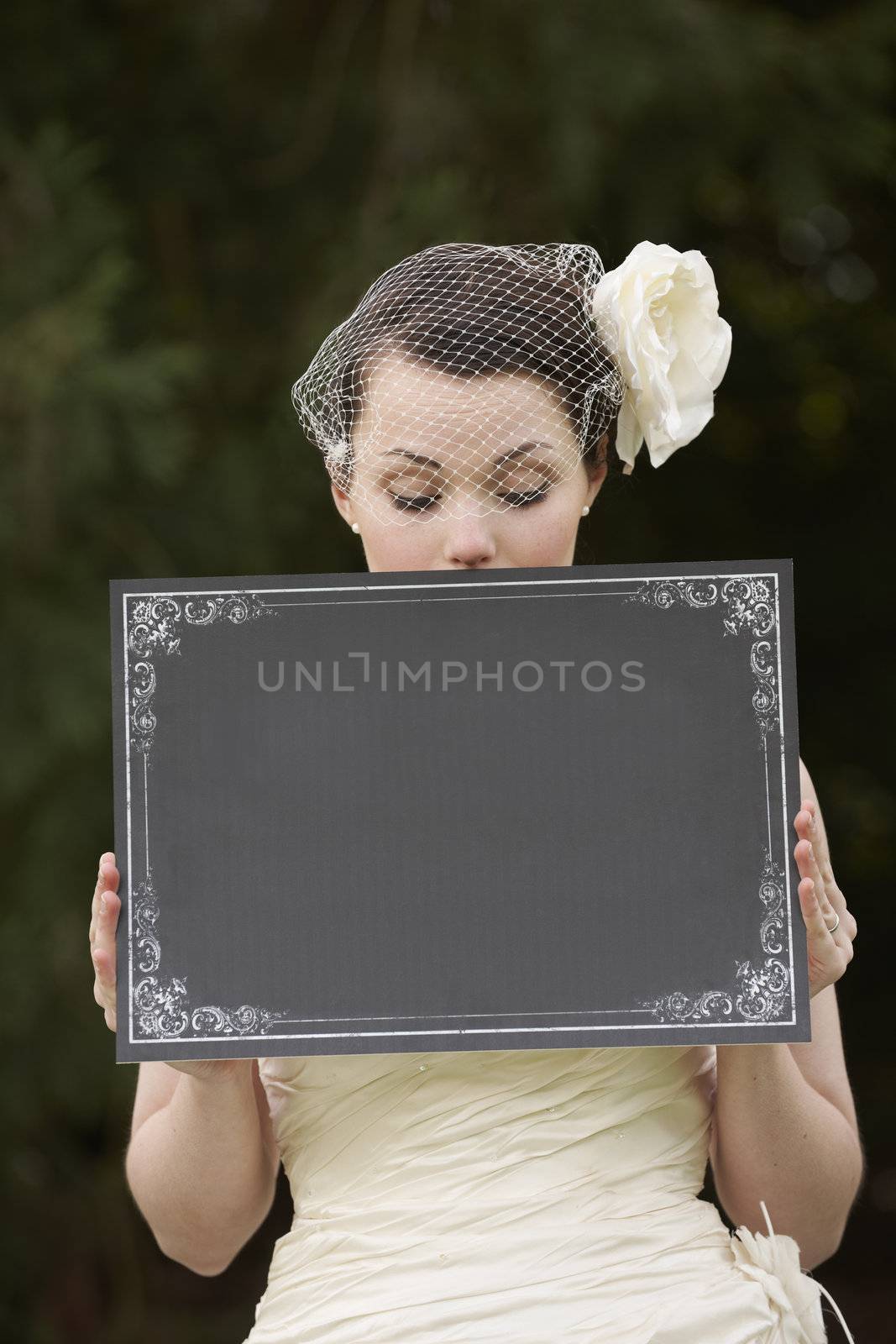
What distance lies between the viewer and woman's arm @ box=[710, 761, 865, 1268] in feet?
5.25

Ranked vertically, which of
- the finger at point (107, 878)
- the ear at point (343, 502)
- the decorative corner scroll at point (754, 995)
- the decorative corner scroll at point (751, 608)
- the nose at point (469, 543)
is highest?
the ear at point (343, 502)

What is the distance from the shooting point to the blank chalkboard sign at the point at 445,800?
151cm

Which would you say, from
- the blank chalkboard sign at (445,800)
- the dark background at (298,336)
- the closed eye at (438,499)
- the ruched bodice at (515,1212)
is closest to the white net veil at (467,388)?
the closed eye at (438,499)

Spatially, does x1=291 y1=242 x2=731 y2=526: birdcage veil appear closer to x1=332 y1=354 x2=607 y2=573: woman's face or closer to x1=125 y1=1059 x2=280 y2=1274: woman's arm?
x1=332 y1=354 x2=607 y2=573: woman's face

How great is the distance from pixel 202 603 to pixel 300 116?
10.2ft

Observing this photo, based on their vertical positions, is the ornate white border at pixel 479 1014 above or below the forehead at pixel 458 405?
below

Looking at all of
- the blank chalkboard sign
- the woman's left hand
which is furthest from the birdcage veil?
the woman's left hand

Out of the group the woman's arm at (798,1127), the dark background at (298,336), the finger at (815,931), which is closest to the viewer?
the finger at (815,931)

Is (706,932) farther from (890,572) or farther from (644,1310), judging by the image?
(890,572)

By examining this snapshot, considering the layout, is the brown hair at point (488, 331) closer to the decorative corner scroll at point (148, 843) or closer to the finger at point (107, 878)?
the decorative corner scroll at point (148, 843)

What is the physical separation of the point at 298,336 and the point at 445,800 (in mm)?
2648

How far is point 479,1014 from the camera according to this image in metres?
1.50

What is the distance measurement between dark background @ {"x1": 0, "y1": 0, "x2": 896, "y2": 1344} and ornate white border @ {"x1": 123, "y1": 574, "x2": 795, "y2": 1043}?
1.95 metres

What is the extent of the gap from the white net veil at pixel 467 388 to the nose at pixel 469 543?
0.02 m
